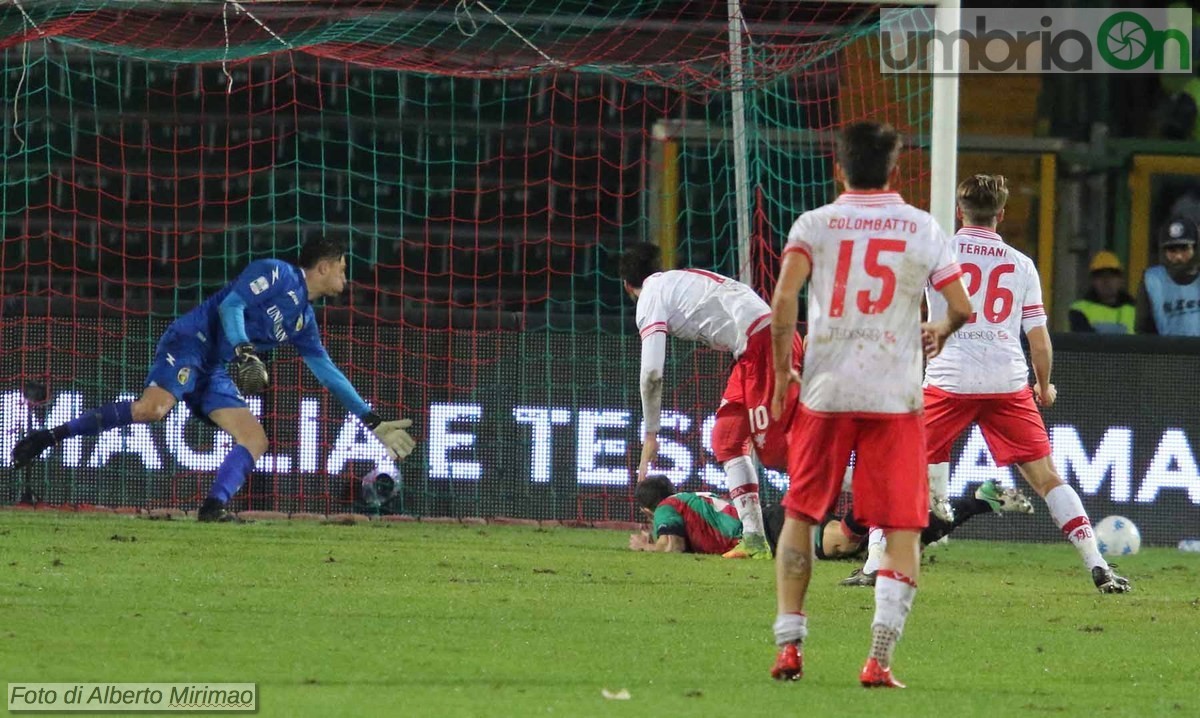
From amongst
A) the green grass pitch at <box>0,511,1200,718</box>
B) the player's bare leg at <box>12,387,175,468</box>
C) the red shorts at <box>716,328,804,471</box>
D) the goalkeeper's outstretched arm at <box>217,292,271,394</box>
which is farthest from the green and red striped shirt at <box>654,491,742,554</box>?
the player's bare leg at <box>12,387,175,468</box>

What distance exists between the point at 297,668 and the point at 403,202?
10853mm

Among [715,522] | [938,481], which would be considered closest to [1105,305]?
[938,481]

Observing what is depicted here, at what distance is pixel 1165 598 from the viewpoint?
9.47 metres

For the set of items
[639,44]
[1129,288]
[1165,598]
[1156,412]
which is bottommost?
[1165,598]

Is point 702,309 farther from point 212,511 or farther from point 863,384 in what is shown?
point 863,384

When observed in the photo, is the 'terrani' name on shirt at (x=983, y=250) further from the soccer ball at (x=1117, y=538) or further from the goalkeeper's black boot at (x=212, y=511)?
the goalkeeper's black boot at (x=212, y=511)

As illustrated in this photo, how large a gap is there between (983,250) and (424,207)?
27.0ft

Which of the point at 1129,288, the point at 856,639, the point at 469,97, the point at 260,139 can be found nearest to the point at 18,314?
the point at 260,139

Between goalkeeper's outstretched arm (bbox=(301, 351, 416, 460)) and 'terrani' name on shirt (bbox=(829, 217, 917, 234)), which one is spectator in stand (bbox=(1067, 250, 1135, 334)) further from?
'terrani' name on shirt (bbox=(829, 217, 917, 234))

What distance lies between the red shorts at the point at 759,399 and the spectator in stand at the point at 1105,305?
4.67 meters

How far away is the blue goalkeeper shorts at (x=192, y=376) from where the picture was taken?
12.1m

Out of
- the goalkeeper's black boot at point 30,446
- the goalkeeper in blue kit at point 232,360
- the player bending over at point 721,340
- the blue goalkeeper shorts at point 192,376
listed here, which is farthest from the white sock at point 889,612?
the goalkeeper's black boot at point 30,446

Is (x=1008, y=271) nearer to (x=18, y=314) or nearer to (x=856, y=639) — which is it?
(x=856, y=639)

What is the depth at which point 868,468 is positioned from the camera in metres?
6.21
